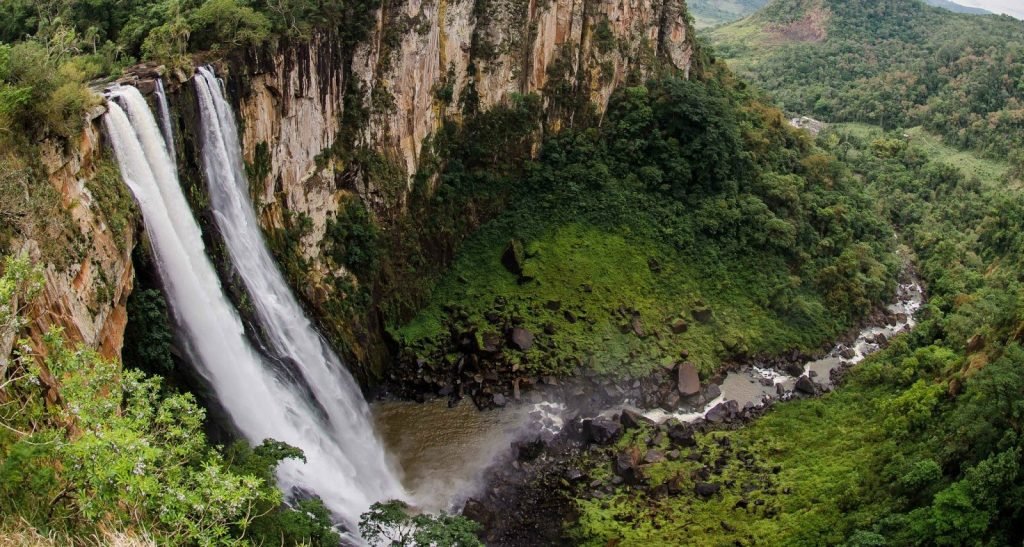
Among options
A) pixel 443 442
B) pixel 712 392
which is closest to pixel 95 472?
pixel 443 442

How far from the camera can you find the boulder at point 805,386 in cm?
2962

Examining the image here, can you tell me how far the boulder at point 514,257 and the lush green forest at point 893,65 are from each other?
34921mm

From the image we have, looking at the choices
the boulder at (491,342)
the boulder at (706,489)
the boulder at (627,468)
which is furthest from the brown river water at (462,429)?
the boulder at (706,489)

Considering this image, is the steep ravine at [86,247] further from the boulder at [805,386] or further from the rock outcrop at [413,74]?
the boulder at [805,386]

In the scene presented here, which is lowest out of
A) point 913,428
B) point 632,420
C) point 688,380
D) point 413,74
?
point 632,420

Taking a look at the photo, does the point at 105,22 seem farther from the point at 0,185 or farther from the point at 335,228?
the point at 0,185

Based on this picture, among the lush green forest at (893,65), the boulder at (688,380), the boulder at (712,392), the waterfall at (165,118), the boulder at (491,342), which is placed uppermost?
the waterfall at (165,118)

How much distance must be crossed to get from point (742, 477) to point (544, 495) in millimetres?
6262

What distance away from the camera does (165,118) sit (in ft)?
61.7

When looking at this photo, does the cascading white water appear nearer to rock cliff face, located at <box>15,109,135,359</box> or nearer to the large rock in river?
rock cliff face, located at <box>15,109,135,359</box>

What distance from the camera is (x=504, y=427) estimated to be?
26.3 metres

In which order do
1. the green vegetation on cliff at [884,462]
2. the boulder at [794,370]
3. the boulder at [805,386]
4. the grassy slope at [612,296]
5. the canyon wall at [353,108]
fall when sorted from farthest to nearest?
1. the boulder at [794,370]
2. the boulder at [805,386]
3. the grassy slope at [612,296]
4. the green vegetation on cliff at [884,462]
5. the canyon wall at [353,108]

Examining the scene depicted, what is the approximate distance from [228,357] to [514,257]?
14004 millimetres

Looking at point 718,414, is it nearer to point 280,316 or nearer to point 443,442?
point 443,442
